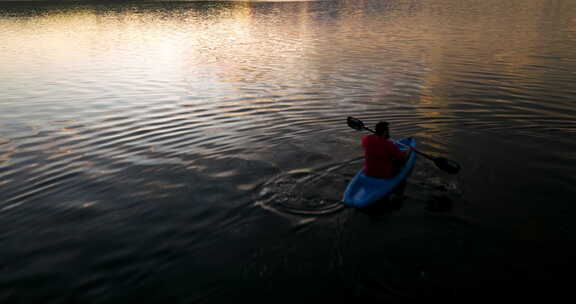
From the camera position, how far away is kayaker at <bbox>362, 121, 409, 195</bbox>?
26.5 feet

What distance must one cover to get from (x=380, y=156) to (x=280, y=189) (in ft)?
9.06

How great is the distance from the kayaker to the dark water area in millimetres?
972

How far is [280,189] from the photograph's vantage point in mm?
9195

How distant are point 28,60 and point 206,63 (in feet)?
53.7

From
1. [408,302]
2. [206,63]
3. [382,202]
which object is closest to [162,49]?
[206,63]

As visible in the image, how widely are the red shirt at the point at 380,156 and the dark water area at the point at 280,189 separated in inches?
37.8

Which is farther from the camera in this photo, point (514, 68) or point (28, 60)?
point (28, 60)

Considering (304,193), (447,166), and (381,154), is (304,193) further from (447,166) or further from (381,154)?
(447,166)

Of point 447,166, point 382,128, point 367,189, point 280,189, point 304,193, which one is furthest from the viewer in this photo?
point 280,189

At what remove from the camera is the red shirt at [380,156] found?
318 inches

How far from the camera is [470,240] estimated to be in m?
7.18

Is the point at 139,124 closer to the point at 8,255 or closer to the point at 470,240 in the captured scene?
the point at 8,255

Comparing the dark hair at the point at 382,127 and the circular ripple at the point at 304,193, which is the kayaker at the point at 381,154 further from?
the circular ripple at the point at 304,193

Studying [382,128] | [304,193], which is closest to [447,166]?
[382,128]
